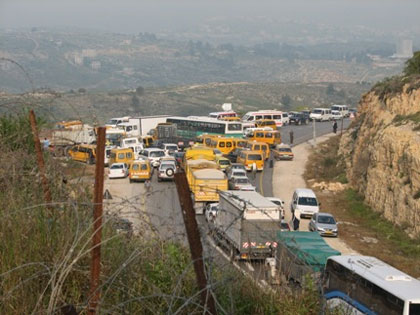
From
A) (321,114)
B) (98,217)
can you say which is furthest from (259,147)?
(98,217)

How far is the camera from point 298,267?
859 cm

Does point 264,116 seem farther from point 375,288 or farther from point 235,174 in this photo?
point 375,288

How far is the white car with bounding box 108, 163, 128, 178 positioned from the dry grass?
10.1 meters

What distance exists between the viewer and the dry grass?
72.0 feet

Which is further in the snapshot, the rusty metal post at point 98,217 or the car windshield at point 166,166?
the car windshield at point 166,166

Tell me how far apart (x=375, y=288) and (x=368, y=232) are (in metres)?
14.8

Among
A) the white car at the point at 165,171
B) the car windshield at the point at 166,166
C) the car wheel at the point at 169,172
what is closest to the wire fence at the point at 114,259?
the car wheel at the point at 169,172

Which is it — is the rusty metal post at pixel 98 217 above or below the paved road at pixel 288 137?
above

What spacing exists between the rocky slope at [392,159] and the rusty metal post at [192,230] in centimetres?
2040

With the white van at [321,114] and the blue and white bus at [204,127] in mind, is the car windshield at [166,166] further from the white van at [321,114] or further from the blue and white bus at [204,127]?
the white van at [321,114]

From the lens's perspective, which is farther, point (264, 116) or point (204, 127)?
point (264, 116)

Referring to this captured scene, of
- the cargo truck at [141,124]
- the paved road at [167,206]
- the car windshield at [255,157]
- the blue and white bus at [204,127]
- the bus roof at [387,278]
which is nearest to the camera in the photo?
the paved road at [167,206]

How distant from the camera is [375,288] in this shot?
1204 cm

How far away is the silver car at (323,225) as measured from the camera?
24844 millimetres
